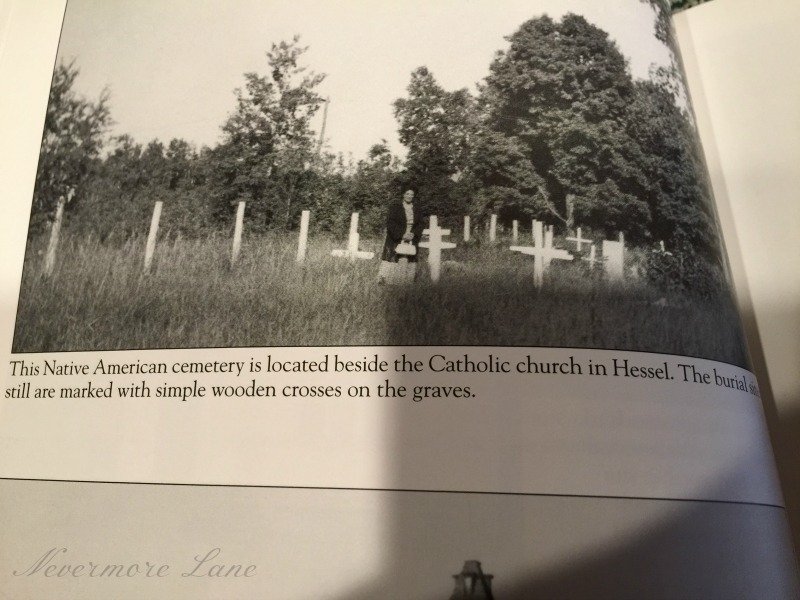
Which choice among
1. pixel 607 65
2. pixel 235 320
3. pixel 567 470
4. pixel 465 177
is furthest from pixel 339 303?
pixel 607 65

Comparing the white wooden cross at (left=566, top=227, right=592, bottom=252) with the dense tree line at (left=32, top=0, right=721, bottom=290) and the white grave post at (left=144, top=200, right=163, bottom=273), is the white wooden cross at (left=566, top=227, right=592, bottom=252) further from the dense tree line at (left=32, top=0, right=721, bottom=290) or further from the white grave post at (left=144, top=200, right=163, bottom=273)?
the white grave post at (left=144, top=200, right=163, bottom=273)

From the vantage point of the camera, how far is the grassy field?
88 cm

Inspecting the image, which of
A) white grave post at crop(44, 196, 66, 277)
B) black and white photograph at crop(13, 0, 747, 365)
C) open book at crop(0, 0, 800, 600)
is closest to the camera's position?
open book at crop(0, 0, 800, 600)

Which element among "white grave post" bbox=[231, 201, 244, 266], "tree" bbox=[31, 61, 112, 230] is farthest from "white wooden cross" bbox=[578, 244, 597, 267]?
"tree" bbox=[31, 61, 112, 230]

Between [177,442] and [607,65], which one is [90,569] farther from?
[607,65]

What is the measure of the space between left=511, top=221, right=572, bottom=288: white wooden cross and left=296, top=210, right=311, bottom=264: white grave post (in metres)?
0.34

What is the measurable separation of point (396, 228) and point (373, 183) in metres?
0.09

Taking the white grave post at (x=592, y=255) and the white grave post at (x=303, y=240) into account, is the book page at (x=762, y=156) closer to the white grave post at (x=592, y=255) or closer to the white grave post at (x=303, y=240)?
the white grave post at (x=592, y=255)

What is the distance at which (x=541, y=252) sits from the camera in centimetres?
92

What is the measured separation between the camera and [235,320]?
0.93 m

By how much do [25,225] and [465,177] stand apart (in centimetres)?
79

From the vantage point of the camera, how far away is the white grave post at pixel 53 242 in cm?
101

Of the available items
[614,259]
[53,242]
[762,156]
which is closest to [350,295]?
[614,259]

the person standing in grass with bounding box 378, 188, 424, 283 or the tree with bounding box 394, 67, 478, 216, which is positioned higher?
the tree with bounding box 394, 67, 478, 216
